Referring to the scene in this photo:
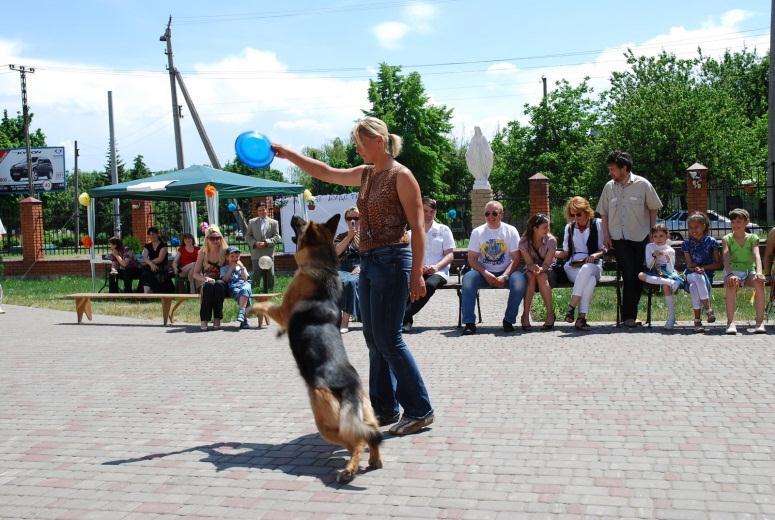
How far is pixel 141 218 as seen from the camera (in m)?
26.3

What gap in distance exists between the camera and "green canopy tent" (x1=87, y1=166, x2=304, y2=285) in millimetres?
17188

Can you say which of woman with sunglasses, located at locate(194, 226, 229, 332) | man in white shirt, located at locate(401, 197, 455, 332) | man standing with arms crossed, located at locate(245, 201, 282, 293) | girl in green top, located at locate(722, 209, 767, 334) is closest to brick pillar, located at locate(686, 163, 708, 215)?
girl in green top, located at locate(722, 209, 767, 334)

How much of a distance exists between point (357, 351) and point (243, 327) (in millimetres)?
2803

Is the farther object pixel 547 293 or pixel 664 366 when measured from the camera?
pixel 547 293

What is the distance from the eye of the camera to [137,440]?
18.1ft

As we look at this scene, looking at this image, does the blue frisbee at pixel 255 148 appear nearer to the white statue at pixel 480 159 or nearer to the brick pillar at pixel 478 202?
the brick pillar at pixel 478 202

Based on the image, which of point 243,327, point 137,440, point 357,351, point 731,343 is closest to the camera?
point 137,440

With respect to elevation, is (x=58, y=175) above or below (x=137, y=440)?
above

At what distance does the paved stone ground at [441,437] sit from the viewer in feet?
13.4

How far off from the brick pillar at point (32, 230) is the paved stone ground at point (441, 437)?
1869cm

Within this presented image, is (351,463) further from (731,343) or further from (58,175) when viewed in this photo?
(58,175)

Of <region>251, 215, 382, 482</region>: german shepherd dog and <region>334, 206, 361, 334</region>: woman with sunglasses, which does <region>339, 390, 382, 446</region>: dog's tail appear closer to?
<region>251, 215, 382, 482</region>: german shepherd dog

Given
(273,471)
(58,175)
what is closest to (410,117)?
(58,175)

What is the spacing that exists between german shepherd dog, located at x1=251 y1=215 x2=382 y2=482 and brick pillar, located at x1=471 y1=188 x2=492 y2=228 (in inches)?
639
